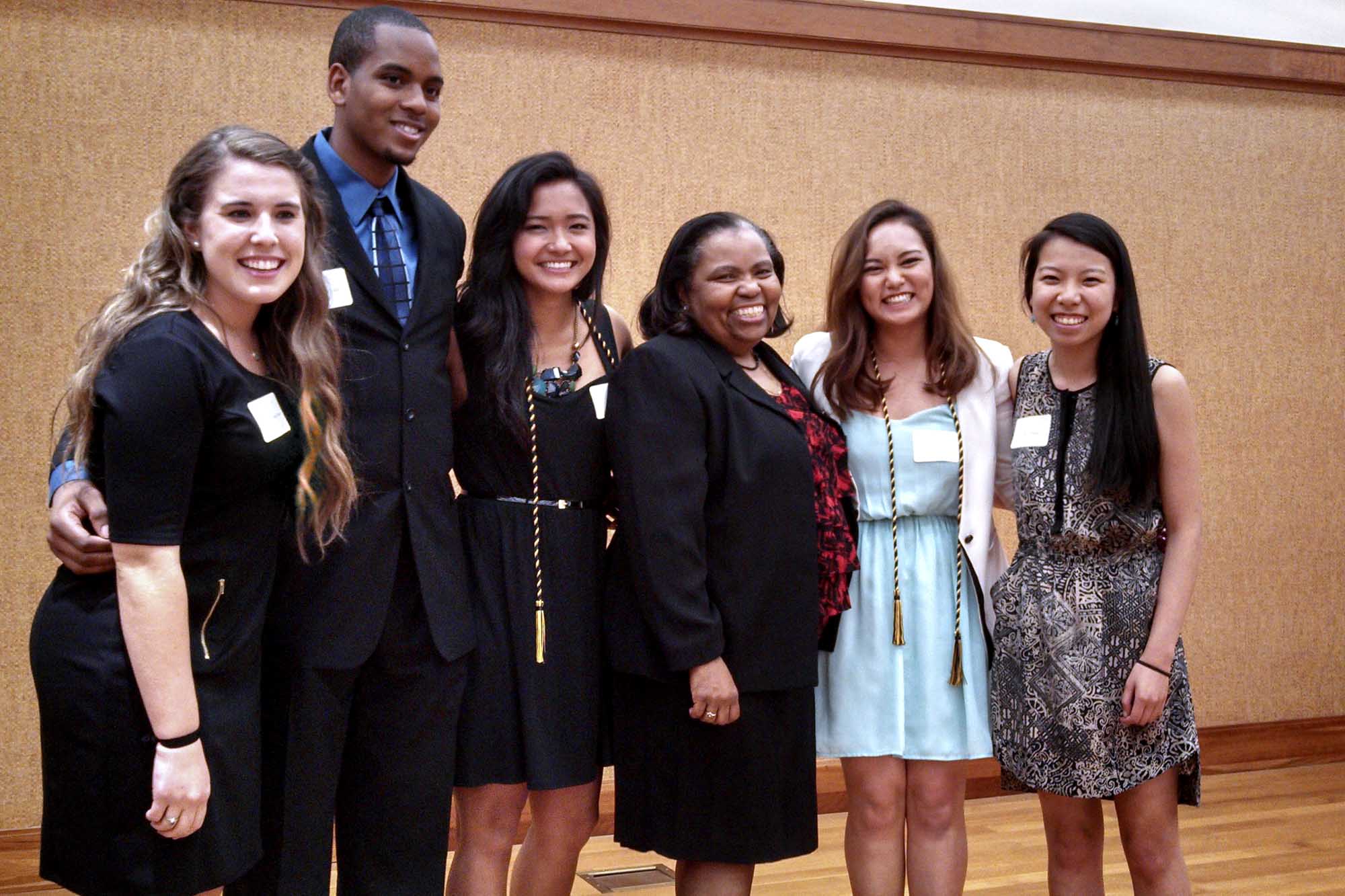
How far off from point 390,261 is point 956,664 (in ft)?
4.55

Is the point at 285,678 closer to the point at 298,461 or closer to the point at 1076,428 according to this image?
the point at 298,461

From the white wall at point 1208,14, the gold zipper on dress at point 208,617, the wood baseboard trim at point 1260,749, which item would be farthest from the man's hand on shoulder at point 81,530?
the white wall at point 1208,14

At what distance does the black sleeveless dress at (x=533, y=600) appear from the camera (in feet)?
8.16

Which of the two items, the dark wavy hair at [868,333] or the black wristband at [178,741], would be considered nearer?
the black wristband at [178,741]

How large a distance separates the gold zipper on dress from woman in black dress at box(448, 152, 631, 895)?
0.63 metres

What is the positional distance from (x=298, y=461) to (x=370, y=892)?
34.2 inches

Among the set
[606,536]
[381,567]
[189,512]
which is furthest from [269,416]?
[606,536]

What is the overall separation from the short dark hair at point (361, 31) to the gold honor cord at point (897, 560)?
1.22 meters

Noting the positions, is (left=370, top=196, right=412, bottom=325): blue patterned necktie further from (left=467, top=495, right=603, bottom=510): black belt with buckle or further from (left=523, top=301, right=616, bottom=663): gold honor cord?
(left=467, top=495, right=603, bottom=510): black belt with buckle

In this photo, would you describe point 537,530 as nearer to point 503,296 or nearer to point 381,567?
point 381,567

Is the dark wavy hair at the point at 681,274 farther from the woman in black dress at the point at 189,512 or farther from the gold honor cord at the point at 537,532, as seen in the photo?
the woman in black dress at the point at 189,512

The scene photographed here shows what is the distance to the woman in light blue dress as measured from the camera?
2.67 m

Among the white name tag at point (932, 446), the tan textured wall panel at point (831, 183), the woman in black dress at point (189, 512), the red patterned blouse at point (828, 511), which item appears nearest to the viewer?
the woman in black dress at point (189, 512)

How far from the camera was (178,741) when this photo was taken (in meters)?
1.84
